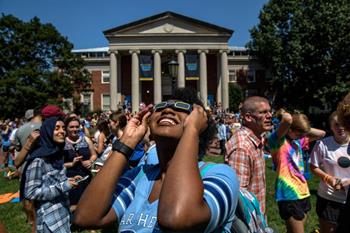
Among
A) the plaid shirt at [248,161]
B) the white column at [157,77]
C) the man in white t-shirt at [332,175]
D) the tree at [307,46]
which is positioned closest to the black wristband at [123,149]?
the plaid shirt at [248,161]

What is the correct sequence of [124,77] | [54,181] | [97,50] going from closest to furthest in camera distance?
[54,181]
[124,77]
[97,50]

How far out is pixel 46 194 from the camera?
415cm

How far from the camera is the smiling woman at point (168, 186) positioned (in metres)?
1.68

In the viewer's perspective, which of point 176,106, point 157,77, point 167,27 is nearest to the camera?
point 176,106

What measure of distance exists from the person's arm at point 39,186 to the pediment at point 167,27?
51.7 meters

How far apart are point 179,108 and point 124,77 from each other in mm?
58913

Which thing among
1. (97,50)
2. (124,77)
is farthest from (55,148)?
(97,50)

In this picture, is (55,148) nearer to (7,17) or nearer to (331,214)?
(331,214)

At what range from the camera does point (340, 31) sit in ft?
116

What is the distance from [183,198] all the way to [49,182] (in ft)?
9.97

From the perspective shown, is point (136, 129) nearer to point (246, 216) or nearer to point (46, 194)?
point (246, 216)

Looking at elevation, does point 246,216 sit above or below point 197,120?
below

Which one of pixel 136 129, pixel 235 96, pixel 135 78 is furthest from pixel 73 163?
pixel 235 96

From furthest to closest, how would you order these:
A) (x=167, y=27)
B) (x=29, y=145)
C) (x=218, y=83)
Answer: (x=218, y=83) → (x=167, y=27) → (x=29, y=145)
